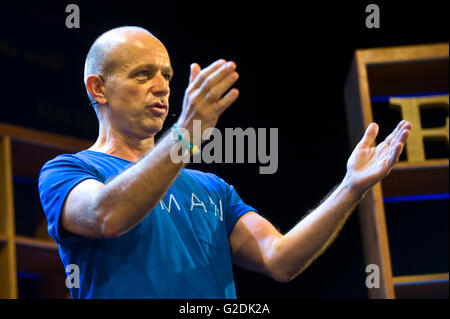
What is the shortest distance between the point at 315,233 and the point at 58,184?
54cm

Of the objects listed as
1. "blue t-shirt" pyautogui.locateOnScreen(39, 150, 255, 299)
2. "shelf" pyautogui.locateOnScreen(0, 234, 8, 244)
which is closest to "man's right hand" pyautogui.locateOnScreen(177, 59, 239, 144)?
"blue t-shirt" pyautogui.locateOnScreen(39, 150, 255, 299)

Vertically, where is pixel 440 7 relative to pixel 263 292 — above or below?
above

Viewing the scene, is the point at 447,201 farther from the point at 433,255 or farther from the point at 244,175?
the point at 244,175

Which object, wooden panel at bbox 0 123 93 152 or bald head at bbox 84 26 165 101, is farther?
wooden panel at bbox 0 123 93 152

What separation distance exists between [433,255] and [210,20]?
1.47 metres

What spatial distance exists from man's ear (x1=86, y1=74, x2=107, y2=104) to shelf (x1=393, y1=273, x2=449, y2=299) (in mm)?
1417

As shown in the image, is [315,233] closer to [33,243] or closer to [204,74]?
[204,74]

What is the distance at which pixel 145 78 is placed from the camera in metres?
1.50

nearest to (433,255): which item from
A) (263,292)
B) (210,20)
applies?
(263,292)

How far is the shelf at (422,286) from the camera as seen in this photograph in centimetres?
249

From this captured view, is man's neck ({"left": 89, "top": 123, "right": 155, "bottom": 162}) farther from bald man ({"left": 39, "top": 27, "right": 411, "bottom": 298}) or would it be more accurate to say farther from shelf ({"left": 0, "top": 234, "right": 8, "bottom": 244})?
shelf ({"left": 0, "top": 234, "right": 8, "bottom": 244})

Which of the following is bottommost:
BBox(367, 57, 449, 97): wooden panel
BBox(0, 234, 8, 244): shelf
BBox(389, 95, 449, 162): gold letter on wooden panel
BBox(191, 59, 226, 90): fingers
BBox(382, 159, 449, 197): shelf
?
BBox(191, 59, 226, 90): fingers

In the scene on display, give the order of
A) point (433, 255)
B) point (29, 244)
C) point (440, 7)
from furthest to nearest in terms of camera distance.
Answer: point (440, 7), point (433, 255), point (29, 244)

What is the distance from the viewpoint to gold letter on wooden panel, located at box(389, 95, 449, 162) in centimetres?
269
